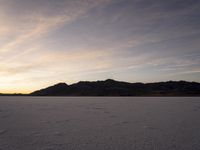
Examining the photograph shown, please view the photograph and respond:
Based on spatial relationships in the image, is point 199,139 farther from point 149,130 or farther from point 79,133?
point 79,133

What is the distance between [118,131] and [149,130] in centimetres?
106

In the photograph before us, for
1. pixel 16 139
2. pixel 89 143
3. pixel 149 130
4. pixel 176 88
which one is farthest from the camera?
pixel 176 88

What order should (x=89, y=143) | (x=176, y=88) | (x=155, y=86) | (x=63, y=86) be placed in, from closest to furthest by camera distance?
(x=89, y=143) < (x=176, y=88) < (x=155, y=86) < (x=63, y=86)

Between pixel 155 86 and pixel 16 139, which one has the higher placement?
pixel 155 86

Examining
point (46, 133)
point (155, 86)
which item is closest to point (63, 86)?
point (155, 86)

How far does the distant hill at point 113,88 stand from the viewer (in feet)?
422

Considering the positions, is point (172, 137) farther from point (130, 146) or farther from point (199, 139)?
point (130, 146)

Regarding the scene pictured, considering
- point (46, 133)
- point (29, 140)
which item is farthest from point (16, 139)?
point (46, 133)

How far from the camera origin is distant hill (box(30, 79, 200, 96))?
128m

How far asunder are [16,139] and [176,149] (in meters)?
4.14

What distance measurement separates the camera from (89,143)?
521 centimetres

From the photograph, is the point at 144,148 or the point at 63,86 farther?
the point at 63,86

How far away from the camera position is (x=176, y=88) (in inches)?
5157

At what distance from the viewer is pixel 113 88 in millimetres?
136125
